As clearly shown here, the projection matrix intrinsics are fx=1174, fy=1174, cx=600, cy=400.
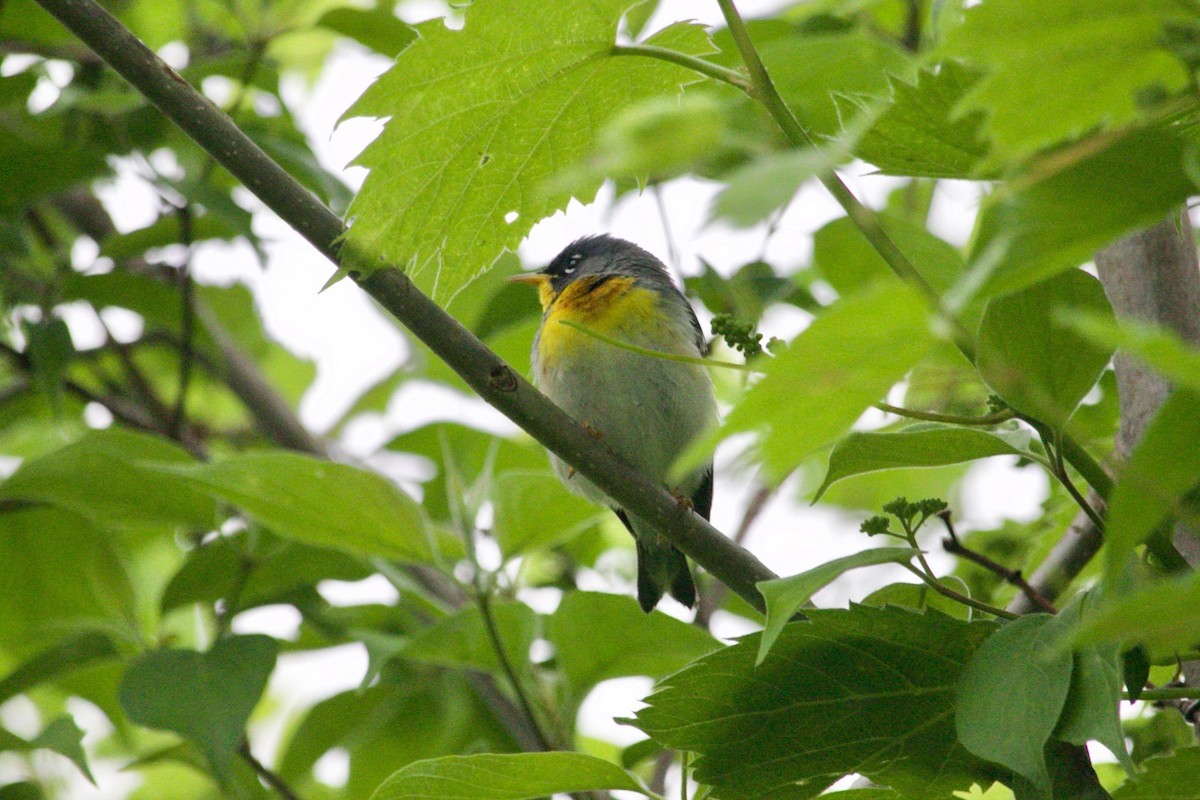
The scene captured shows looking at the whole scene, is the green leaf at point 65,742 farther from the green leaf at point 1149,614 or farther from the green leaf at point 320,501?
the green leaf at point 1149,614

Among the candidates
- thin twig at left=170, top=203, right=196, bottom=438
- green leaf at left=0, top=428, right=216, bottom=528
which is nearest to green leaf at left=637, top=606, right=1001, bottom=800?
green leaf at left=0, top=428, right=216, bottom=528

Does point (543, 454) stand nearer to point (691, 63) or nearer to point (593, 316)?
point (593, 316)

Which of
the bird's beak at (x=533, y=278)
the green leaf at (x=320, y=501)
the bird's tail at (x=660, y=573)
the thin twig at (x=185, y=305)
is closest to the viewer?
the green leaf at (x=320, y=501)

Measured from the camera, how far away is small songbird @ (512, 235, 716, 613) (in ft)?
14.4

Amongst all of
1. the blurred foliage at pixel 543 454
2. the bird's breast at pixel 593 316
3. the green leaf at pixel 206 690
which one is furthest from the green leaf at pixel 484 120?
the bird's breast at pixel 593 316

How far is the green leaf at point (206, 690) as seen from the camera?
258cm

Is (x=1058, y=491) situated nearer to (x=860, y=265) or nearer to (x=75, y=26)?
(x=860, y=265)

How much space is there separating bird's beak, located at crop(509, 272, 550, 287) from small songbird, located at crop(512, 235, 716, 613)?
0.04 m

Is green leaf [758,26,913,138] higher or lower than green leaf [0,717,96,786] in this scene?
higher

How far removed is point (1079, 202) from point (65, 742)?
2453mm

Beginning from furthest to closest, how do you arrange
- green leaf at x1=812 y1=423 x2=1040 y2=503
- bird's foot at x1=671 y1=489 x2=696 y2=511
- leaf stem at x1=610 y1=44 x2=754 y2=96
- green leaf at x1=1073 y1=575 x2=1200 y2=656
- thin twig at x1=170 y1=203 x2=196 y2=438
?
thin twig at x1=170 y1=203 x2=196 y2=438, bird's foot at x1=671 y1=489 x2=696 y2=511, green leaf at x1=812 y1=423 x2=1040 y2=503, leaf stem at x1=610 y1=44 x2=754 y2=96, green leaf at x1=1073 y1=575 x2=1200 y2=656

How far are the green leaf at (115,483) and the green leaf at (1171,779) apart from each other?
219 centimetres

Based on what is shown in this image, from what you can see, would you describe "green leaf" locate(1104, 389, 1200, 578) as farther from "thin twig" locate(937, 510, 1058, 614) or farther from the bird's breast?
the bird's breast

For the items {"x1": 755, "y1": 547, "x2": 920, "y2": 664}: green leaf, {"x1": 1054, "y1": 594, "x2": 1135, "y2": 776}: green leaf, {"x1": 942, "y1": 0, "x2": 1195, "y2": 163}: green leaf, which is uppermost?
{"x1": 942, "y1": 0, "x2": 1195, "y2": 163}: green leaf
